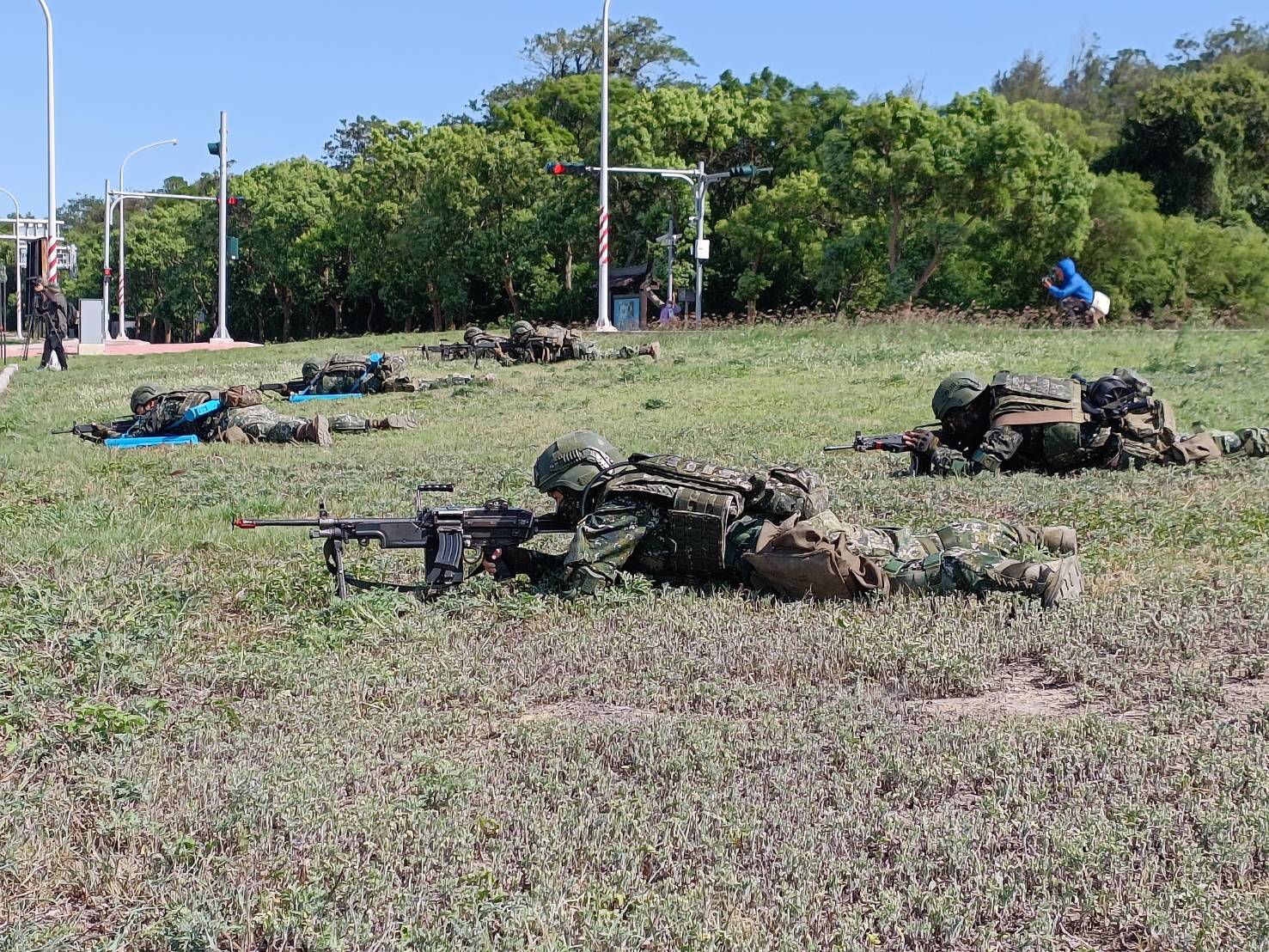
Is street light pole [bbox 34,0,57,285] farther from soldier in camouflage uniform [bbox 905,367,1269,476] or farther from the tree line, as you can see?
soldier in camouflage uniform [bbox 905,367,1269,476]

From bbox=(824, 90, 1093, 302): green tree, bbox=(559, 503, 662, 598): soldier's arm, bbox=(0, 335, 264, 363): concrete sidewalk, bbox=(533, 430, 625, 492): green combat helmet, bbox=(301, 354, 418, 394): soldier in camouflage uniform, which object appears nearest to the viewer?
bbox=(559, 503, 662, 598): soldier's arm

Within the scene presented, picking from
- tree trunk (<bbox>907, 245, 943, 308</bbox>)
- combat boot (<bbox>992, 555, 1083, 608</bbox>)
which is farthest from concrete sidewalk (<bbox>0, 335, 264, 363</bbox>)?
combat boot (<bbox>992, 555, 1083, 608</bbox>)

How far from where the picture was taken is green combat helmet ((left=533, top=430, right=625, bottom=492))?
263 inches

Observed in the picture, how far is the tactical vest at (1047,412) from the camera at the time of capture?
32.8ft

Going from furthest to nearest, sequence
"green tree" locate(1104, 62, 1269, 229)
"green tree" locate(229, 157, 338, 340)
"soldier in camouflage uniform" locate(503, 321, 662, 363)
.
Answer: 1. "green tree" locate(229, 157, 338, 340)
2. "green tree" locate(1104, 62, 1269, 229)
3. "soldier in camouflage uniform" locate(503, 321, 662, 363)

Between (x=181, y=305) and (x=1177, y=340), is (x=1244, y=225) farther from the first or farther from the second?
(x=181, y=305)

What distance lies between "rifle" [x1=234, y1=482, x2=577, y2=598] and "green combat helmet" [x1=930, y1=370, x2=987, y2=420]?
484 centimetres

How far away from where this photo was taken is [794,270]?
42594mm

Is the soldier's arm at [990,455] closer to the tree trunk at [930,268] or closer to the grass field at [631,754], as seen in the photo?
Result: the grass field at [631,754]

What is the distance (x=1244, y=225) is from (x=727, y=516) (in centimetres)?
3877

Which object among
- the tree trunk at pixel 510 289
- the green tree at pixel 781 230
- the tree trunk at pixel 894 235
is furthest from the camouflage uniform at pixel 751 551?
the tree trunk at pixel 510 289

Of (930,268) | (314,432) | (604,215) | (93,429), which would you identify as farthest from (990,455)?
(930,268)

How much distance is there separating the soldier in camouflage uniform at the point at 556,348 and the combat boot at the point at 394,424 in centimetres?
801

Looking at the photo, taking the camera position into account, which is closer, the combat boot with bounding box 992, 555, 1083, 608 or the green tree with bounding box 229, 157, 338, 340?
the combat boot with bounding box 992, 555, 1083, 608
